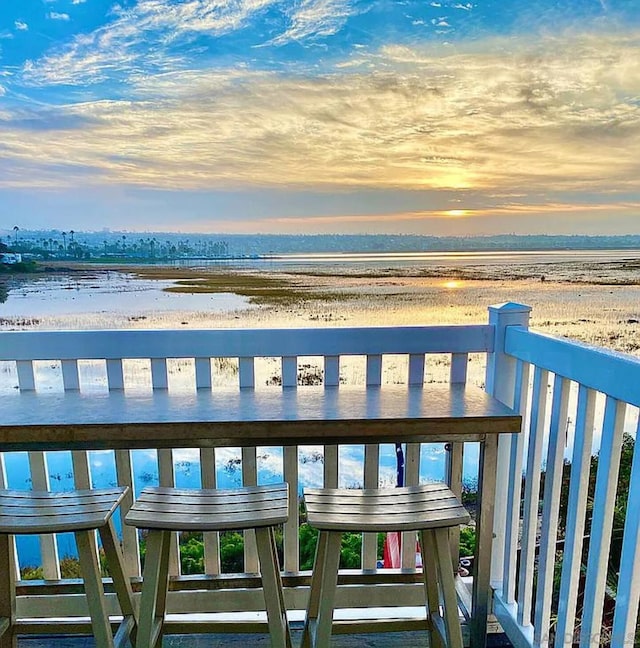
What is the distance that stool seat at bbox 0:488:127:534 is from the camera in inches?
47.7

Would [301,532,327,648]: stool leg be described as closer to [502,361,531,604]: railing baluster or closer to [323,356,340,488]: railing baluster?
[323,356,340,488]: railing baluster

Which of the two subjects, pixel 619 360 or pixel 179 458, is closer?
pixel 619 360

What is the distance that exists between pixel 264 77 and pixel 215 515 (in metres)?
1.61

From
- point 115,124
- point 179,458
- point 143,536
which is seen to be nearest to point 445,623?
point 179,458

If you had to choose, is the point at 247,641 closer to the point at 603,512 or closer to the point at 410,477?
the point at 410,477

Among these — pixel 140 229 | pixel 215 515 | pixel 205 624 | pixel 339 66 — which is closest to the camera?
pixel 215 515

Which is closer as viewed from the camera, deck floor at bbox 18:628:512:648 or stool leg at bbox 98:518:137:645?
stool leg at bbox 98:518:137:645

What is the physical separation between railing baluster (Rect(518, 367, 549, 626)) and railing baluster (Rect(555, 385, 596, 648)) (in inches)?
7.8

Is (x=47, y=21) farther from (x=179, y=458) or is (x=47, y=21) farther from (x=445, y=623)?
(x=445, y=623)

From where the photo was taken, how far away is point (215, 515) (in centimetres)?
120

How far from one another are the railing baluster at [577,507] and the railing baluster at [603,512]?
83 mm

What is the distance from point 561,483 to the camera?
4.67ft

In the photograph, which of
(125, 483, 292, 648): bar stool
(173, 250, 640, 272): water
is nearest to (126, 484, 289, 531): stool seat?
(125, 483, 292, 648): bar stool

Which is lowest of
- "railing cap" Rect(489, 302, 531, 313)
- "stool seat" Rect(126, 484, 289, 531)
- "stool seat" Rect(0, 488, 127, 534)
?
"stool seat" Rect(0, 488, 127, 534)
